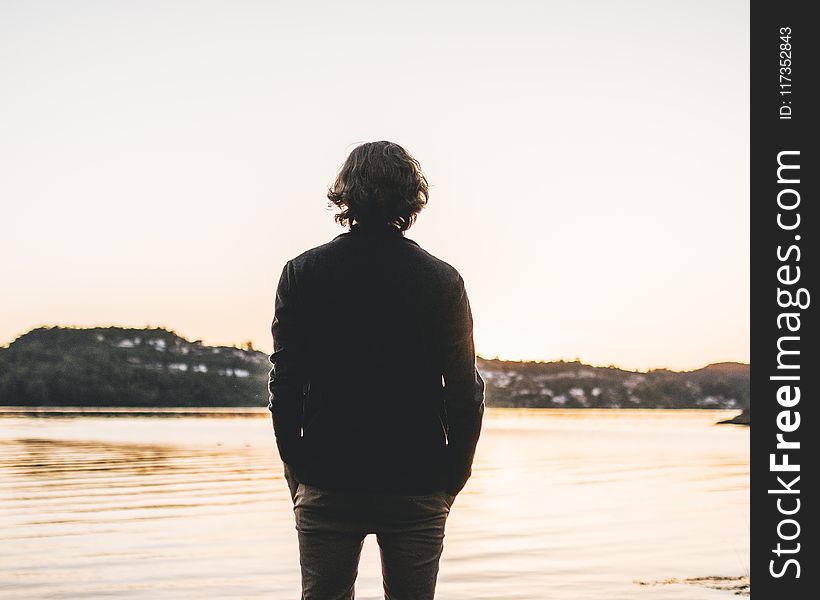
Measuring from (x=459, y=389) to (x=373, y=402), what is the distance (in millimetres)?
231

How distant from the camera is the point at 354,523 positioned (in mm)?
2420

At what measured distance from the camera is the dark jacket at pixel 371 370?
7.76 ft

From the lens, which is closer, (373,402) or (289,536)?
(373,402)

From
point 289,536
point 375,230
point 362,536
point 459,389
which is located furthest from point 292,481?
point 289,536

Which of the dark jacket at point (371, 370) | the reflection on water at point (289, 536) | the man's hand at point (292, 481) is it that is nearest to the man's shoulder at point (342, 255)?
the dark jacket at point (371, 370)

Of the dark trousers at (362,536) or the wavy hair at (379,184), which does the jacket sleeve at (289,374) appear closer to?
the dark trousers at (362,536)

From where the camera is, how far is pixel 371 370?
2357 mm

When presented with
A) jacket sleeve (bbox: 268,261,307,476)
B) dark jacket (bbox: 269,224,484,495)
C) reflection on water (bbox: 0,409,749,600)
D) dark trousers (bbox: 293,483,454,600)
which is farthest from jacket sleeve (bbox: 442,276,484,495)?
reflection on water (bbox: 0,409,749,600)

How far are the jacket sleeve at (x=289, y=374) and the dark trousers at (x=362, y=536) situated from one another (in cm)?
13

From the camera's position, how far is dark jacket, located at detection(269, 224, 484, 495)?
7.76ft

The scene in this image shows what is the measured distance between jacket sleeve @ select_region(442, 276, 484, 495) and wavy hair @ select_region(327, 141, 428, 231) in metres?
0.27

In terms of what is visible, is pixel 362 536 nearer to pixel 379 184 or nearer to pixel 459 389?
pixel 459 389
